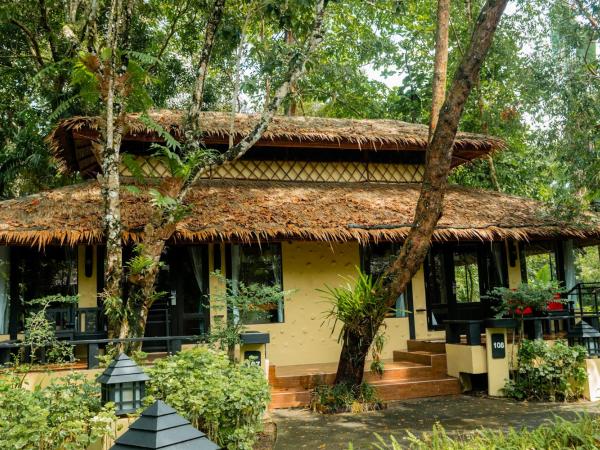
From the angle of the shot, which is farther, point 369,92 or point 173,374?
point 369,92

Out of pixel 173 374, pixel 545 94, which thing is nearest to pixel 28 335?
pixel 173 374

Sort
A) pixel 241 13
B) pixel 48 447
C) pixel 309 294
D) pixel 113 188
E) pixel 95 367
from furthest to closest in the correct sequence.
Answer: pixel 241 13, pixel 309 294, pixel 113 188, pixel 95 367, pixel 48 447

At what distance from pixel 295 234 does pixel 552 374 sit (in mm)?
4002

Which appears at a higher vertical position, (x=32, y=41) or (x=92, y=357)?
(x=32, y=41)

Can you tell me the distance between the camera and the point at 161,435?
1.82 m

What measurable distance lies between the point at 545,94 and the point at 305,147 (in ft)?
14.3

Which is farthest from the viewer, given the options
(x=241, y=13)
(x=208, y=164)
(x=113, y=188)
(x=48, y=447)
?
(x=241, y=13)

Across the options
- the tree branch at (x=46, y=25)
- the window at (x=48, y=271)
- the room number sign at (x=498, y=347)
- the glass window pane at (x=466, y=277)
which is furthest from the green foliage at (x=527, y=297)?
the tree branch at (x=46, y=25)

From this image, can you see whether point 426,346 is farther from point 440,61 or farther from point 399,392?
point 440,61

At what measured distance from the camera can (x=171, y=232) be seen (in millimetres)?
7453

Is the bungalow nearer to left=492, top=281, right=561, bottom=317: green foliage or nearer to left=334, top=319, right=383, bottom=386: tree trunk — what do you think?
left=334, top=319, right=383, bottom=386: tree trunk

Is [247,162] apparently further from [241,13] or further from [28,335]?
[28,335]

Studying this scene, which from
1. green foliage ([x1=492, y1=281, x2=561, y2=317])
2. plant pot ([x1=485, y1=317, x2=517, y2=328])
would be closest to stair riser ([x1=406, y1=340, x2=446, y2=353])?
plant pot ([x1=485, y1=317, x2=517, y2=328])

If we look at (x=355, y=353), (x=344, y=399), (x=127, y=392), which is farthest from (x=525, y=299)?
(x=127, y=392)
